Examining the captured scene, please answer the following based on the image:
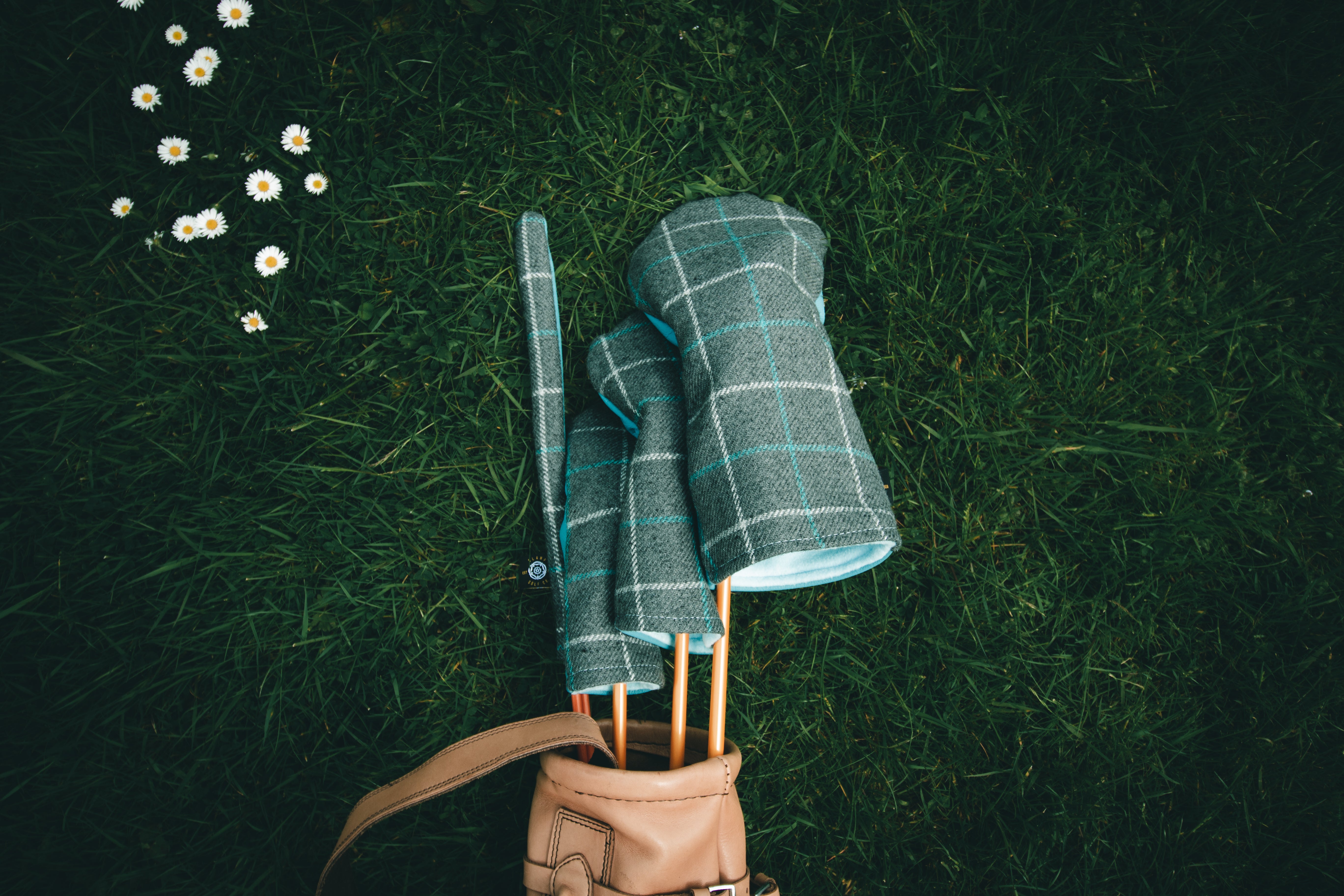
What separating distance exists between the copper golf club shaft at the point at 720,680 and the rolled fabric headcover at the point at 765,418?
0.06m

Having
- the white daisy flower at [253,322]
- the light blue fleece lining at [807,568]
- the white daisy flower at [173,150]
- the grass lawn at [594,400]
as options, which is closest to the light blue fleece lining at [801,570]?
the light blue fleece lining at [807,568]

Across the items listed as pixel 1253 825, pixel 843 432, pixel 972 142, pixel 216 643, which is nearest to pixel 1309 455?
pixel 1253 825

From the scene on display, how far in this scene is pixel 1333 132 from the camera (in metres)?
1.66

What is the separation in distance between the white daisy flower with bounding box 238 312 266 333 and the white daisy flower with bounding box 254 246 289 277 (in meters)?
0.10

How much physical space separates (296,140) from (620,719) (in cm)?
146

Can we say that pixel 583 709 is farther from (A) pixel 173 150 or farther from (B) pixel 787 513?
(A) pixel 173 150

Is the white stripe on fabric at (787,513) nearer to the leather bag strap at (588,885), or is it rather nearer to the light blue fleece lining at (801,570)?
the light blue fleece lining at (801,570)

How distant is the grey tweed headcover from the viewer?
1.31 meters

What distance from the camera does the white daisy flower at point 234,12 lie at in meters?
1.50

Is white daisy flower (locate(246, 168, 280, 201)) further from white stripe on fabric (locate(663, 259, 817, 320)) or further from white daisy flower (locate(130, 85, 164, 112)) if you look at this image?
white stripe on fabric (locate(663, 259, 817, 320))

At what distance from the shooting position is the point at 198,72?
149 centimetres

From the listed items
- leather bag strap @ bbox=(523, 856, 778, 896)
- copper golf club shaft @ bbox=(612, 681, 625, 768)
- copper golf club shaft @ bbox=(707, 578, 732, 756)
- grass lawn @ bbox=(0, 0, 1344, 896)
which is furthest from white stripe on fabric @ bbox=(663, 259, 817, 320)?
leather bag strap @ bbox=(523, 856, 778, 896)

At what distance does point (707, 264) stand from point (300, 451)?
3.29 ft

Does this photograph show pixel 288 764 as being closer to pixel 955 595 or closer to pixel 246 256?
pixel 246 256
